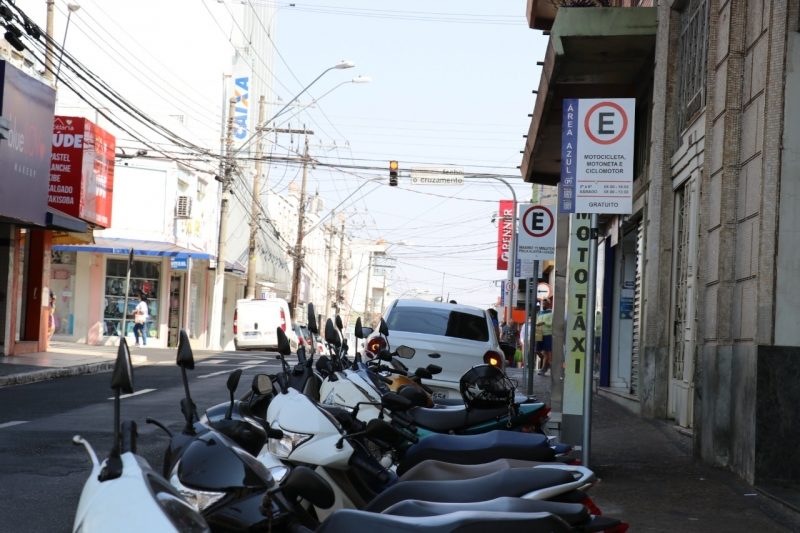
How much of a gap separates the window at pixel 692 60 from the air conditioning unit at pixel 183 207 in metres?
32.6

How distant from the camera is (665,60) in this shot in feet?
47.2

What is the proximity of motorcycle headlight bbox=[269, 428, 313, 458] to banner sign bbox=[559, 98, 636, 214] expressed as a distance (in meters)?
3.98

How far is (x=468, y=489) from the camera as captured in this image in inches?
159

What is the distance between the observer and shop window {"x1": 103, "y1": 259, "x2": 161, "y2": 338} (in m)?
44.3

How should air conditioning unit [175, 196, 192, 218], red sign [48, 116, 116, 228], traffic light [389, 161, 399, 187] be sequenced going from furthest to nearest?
air conditioning unit [175, 196, 192, 218] → traffic light [389, 161, 399, 187] → red sign [48, 116, 116, 228]

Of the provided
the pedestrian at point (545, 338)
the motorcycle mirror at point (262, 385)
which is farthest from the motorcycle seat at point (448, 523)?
the pedestrian at point (545, 338)

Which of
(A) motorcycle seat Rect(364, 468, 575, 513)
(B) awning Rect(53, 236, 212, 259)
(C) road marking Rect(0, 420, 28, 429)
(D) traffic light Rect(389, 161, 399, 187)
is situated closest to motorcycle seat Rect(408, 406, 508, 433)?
(A) motorcycle seat Rect(364, 468, 575, 513)

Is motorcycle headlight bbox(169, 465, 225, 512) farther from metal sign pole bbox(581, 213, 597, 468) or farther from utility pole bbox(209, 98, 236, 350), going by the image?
utility pole bbox(209, 98, 236, 350)

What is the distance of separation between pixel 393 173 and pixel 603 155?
88.9ft

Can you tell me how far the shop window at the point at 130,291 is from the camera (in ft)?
145

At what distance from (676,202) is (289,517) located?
12065 mm

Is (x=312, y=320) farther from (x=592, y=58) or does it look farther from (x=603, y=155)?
(x=592, y=58)

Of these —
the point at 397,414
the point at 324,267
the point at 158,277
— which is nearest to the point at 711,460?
the point at 397,414

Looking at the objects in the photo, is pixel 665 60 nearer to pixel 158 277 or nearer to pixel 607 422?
pixel 607 422
